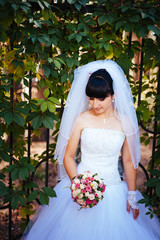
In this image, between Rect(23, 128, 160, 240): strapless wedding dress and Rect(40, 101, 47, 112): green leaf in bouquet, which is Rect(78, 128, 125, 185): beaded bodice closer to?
Rect(23, 128, 160, 240): strapless wedding dress

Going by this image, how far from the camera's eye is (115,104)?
2363 millimetres

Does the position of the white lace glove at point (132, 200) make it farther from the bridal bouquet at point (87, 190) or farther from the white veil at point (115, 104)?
the bridal bouquet at point (87, 190)

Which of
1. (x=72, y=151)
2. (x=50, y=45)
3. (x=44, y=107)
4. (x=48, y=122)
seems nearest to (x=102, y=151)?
(x=72, y=151)

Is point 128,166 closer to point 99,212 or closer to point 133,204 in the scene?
point 133,204

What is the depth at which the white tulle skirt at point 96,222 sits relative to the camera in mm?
2107

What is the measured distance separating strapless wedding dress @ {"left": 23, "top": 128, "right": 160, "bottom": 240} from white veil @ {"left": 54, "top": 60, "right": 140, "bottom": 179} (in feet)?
0.41

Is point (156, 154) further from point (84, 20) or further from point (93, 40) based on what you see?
point (84, 20)

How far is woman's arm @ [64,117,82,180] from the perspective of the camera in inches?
93.9

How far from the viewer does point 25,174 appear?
221cm

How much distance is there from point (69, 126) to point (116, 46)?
89 centimetres

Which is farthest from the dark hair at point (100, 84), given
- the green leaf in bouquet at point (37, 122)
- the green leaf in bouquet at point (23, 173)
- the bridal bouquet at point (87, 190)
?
the green leaf in bouquet at point (23, 173)

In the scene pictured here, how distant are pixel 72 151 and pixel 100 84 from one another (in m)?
0.69

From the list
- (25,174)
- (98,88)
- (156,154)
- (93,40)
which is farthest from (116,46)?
(25,174)

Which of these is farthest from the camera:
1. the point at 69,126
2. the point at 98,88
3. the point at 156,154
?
the point at 156,154
